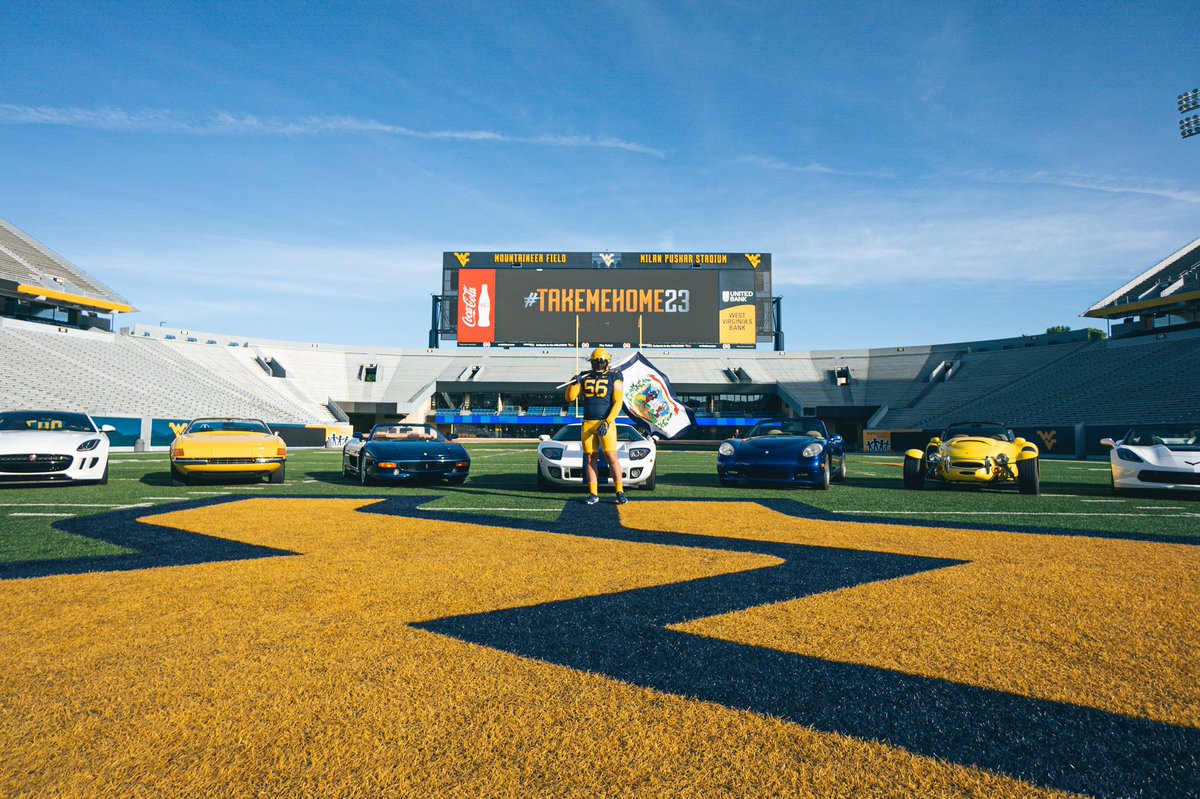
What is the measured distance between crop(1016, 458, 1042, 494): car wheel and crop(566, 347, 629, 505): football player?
19.1 ft

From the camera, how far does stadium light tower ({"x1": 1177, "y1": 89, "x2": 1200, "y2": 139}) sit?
33.4 meters

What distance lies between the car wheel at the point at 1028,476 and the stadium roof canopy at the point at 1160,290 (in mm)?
33725

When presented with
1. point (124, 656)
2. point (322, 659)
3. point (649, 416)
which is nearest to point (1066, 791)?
point (322, 659)

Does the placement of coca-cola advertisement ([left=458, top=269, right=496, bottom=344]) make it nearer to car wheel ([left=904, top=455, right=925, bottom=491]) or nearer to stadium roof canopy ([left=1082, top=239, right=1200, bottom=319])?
car wheel ([left=904, top=455, right=925, bottom=491])

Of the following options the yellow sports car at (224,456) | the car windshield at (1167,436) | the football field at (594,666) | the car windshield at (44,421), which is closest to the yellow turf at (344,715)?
the football field at (594,666)

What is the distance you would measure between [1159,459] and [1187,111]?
36071 mm

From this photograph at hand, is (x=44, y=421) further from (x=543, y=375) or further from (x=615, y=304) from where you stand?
(x=543, y=375)

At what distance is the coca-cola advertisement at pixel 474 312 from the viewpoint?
41562 mm

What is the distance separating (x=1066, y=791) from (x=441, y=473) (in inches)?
370

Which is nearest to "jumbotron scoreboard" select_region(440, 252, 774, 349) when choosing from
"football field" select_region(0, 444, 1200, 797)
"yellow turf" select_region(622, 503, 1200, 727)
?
"football field" select_region(0, 444, 1200, 797)

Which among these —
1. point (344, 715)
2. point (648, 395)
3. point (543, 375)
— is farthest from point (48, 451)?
point (543, 375)

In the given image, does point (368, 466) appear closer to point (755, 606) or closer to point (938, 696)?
point (755, 606)

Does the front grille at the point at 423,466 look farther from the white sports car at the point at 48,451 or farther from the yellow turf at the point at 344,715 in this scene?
the yellow turf at the point at 344,715

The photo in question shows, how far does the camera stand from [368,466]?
1020 centimetres
